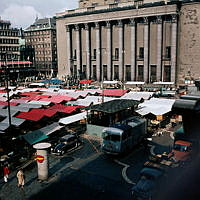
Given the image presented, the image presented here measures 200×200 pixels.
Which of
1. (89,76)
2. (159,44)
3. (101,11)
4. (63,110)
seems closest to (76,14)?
(101,11)

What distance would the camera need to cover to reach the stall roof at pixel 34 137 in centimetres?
2583

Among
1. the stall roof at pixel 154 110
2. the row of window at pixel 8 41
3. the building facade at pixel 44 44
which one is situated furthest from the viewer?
the building facade at pixel 44 44

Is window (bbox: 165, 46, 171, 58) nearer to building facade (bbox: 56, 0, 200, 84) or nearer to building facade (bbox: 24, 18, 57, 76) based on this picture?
building facade (bbox: 56, 0, 200, 84)

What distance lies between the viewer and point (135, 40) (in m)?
78.3

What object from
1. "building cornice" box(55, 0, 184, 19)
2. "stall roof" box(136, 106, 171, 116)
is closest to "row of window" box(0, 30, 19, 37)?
"building cornice" box(55, 0, 184, 19)

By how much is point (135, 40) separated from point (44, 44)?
58.0m

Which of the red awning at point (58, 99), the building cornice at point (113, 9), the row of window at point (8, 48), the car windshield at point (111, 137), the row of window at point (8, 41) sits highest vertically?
the building cornice at point (113, 9)

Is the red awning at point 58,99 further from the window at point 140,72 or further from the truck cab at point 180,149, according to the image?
the window at point 140,72

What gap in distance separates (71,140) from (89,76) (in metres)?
62.7

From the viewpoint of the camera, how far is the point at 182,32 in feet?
237

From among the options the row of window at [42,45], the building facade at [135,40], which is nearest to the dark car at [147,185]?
the building facade at [135,40]

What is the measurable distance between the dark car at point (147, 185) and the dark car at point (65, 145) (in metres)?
10.5

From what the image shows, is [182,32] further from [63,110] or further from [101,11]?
[63,110]

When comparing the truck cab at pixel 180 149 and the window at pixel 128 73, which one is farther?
the window at pixel 128 73
